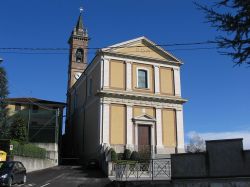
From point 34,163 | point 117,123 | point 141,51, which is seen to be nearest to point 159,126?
point 117,123

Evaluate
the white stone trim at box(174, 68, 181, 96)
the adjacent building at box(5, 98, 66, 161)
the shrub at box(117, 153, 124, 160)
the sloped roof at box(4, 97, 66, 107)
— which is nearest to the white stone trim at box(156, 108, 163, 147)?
the white stone trim at box(174, 68, 181, 96)

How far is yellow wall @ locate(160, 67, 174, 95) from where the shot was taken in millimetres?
38594

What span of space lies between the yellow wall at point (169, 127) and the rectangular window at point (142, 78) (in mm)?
3309

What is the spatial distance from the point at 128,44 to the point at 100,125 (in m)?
9.07

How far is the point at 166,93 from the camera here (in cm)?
3847

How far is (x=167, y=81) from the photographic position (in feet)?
128

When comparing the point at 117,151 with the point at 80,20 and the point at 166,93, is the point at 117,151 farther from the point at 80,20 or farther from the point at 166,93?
the point at 80,20

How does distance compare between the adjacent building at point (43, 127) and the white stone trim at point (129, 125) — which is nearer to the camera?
the white stone trim at point (129, 125)

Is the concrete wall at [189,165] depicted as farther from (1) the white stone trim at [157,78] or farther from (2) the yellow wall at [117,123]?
(1) the white stone trim at [157,78]

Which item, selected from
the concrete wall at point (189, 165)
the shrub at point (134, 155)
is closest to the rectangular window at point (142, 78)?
the shrub at point (134, 155)

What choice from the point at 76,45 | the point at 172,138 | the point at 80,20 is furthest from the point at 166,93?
the point at 80,20

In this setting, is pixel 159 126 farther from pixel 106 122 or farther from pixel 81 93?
pixel 81 93

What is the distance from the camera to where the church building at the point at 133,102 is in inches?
1387

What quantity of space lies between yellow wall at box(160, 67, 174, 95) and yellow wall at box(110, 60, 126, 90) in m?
4.31
